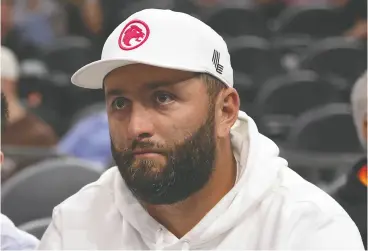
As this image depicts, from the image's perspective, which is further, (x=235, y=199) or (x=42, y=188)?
(x=42, y=188)

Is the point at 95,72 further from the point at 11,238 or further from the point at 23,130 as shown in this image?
the point at 23,130

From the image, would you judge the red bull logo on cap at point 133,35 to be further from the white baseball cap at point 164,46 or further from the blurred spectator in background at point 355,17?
the blurred spectator in background at point 355,17

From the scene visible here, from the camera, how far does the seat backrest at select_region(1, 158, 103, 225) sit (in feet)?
9.45

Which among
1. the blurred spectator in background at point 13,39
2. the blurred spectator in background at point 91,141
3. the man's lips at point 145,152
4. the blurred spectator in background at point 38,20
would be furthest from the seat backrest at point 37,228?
the blurred spectator in background at point 38,20

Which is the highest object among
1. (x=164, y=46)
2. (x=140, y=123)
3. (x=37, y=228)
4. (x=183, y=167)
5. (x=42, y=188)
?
(x=164, y=46)

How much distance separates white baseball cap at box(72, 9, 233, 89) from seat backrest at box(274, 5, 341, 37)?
6085 millimetres

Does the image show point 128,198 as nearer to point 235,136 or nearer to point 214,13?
point 235,136

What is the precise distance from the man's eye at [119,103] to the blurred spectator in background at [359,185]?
3.10ft

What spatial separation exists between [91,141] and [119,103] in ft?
8.06

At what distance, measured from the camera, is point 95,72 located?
5.83 feet

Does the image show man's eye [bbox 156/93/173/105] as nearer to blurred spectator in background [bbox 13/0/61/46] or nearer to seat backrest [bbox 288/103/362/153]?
seat backrest [bbox 288/103/362/153]

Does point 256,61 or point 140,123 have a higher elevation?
point 140,123

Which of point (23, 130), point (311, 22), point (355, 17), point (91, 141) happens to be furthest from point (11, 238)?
point (311, 22)

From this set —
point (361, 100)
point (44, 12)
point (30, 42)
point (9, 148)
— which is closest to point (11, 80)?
point (9, 148)
